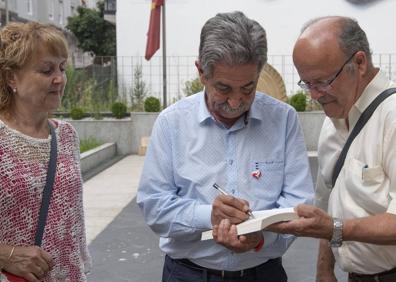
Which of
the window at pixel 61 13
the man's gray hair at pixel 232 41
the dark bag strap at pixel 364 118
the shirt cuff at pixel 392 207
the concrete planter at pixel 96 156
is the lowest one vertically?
the concrete planter at pixel 96 156

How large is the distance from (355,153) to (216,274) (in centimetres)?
68

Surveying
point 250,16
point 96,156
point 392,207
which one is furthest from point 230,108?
point 250,16

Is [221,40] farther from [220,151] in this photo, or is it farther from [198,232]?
[198,232]

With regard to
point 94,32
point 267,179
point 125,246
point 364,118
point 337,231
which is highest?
point 94,32

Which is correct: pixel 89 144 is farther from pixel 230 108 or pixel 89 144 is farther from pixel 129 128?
pixel 230 108

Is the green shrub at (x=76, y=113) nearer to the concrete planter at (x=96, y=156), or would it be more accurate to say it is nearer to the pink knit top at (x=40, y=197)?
the concrete planter at (x=96, y=156)

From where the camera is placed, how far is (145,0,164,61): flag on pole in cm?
1420

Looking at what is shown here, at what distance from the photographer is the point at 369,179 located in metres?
2.17

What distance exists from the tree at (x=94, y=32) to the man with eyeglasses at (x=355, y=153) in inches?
1298

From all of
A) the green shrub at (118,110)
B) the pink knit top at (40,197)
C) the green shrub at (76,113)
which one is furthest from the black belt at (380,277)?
the green shrub at (76,113)

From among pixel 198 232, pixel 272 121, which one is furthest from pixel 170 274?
pixel 272 121

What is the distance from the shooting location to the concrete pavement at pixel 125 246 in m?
5.29

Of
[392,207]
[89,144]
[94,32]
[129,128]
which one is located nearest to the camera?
[392,207]

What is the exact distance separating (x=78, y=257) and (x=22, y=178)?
469 mm
